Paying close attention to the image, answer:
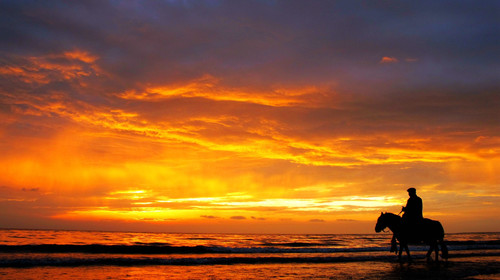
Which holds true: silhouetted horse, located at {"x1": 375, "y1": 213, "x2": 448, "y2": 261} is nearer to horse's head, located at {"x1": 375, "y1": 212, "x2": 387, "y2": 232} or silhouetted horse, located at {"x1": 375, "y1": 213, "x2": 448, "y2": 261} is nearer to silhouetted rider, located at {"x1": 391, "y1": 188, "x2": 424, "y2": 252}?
silhouetted rider, located at {"x1": 391, "y1": 188, "x2": 424, "y2": 252}

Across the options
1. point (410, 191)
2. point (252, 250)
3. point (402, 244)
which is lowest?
point (252, 250)

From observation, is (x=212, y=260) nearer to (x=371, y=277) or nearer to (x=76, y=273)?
(x=76, y=273)

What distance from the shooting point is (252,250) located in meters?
31.1

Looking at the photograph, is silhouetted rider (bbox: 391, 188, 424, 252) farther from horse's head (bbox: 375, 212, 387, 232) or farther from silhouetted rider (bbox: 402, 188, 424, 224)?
horse's head (bbox: 375, 212, 387, 232)

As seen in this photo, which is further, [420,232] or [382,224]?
[382,224]

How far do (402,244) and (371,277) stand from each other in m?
5.67

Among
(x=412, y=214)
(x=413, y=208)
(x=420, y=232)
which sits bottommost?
(x=420, y=232)

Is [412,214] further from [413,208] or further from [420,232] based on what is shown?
[420,232]

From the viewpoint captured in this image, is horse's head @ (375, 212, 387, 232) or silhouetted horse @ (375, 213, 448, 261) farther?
horse's head @ (375, 212, 387, 232)

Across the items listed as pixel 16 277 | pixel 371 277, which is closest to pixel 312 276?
pixel 371 277

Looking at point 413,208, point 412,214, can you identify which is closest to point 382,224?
point 412,214

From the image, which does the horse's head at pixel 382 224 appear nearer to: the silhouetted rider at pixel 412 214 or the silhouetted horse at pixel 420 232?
the silhouetted horse at pixel 420 232

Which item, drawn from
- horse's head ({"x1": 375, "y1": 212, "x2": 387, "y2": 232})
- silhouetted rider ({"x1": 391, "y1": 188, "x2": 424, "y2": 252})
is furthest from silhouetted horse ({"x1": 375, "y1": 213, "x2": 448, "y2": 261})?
horse's head ({"x1": 375, "y1": 212, "x2": 387, "y2": 232})

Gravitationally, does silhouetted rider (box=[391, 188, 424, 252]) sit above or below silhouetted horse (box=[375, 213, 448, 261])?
above
